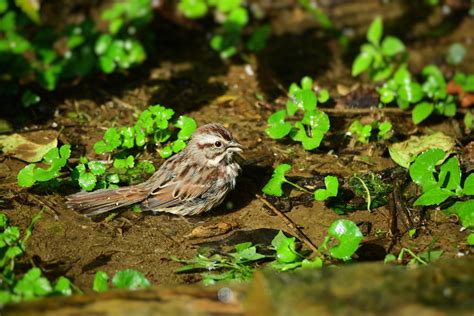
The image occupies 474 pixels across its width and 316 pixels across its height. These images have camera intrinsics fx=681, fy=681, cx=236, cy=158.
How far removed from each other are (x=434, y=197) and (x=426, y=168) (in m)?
0.35

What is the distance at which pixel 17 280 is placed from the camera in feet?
15.5

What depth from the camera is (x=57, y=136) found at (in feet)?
22.8

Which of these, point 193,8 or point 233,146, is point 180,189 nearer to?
point 233,146

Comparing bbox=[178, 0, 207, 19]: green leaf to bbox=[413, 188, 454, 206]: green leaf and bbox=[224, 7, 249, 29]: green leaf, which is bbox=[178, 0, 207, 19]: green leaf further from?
bbox=[413, 188, 454, 206]: green leaf

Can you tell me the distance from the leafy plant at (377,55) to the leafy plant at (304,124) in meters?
1.41

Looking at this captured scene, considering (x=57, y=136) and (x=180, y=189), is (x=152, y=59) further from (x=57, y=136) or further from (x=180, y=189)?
(x=180, y=189)

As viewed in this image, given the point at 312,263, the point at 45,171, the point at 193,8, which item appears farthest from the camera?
the point at 193,8

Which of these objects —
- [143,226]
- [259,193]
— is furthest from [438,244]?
[143,226]

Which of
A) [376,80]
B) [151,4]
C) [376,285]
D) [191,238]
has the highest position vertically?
[151,4]

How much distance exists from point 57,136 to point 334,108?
9.98ft

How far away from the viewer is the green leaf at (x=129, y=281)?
4.67 metres

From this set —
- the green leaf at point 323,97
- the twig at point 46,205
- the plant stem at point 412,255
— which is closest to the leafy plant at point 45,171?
the twig at point 46,205

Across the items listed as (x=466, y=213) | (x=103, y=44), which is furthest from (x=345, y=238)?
(x=103, y=44)

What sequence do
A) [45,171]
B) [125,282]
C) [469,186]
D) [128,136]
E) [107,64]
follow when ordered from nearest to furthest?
[125,282] < [469,186] < [45,171] < [128,136] < [107,64]
